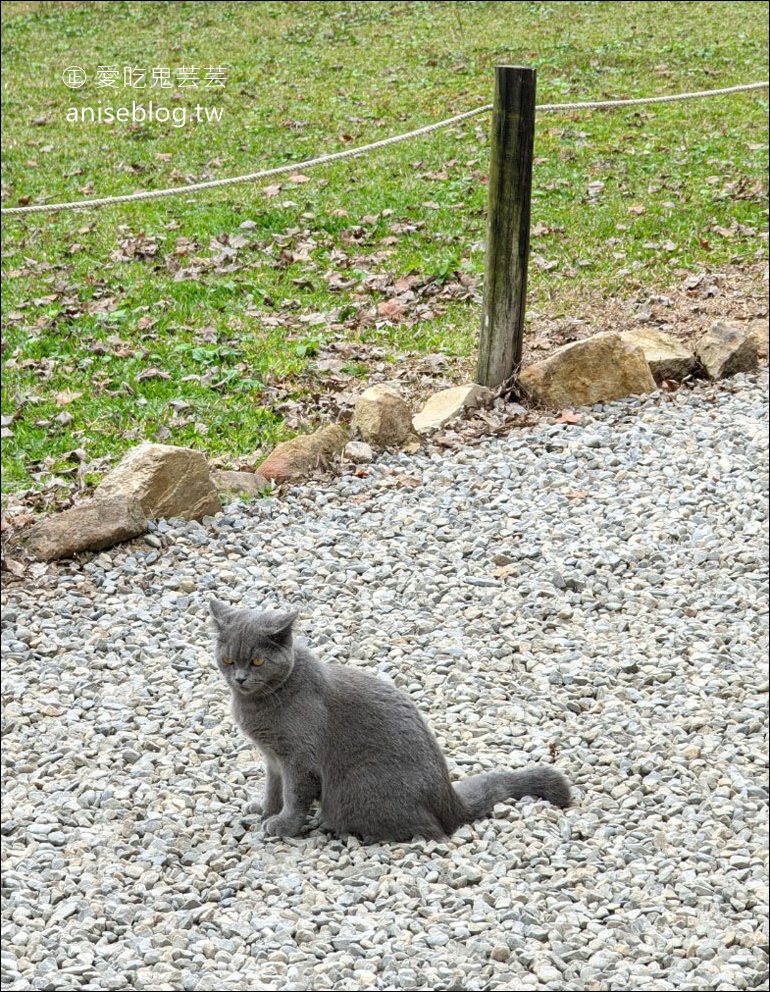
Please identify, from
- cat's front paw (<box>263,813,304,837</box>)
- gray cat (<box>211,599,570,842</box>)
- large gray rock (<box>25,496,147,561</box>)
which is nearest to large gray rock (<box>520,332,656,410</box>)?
large gray rock (<box>25,496,147,561</box>)

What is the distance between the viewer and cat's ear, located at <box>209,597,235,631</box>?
359cm

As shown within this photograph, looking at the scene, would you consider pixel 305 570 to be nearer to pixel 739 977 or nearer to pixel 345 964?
pixel 345 964

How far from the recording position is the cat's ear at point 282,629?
348 cm

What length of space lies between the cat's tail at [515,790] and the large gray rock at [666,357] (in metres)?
3.54

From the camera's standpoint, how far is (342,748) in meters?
3.54

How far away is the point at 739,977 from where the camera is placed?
2.97m

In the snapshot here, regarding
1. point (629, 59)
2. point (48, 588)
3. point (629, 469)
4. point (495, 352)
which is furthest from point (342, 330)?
point (629, 59)

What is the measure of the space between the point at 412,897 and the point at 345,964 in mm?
298

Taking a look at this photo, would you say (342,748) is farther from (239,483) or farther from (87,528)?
(239,483)

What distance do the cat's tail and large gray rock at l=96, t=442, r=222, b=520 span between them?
2.45 meters

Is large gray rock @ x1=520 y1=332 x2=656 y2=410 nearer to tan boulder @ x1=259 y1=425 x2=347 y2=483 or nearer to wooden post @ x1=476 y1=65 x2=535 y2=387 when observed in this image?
wooden post @ x1=476 y1=65 x2=535 y2=387

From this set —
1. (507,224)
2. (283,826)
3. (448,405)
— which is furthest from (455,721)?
(507,224)

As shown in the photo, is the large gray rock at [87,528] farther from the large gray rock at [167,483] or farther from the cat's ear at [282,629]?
the cat's ear at [282,629]

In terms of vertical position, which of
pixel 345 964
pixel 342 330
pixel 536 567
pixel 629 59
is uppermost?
pixel 629 59
